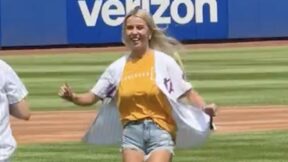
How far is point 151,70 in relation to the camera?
7.89m

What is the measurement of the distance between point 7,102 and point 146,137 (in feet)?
5.16

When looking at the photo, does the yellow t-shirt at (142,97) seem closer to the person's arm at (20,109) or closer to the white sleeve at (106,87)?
the white sleeve at (106,87)

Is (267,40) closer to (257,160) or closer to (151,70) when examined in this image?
(257,160)

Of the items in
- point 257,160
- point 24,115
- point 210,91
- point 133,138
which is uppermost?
point 24,115

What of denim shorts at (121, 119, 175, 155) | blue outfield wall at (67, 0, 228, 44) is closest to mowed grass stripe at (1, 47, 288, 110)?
blue outfield wall at (67, 0, 228, 44)

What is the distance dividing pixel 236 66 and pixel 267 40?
10.7 m

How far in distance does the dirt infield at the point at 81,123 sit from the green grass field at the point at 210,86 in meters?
0.66

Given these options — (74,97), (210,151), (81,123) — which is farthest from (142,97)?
(81,123)

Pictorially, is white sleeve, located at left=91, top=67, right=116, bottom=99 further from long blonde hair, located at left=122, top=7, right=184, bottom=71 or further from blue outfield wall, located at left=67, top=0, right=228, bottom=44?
blue outfield wall, located at left=67, top=0, right=228, bottom=44

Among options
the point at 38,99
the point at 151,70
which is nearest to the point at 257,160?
the point at 151,70

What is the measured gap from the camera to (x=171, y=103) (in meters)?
7.92

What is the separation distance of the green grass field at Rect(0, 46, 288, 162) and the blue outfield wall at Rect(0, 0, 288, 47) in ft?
9.15

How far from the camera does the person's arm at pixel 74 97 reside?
753 centimetres

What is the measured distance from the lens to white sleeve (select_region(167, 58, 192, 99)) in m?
7.93
